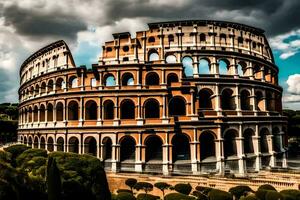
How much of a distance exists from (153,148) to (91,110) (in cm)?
958

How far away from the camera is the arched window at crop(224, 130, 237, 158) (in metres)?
32.9

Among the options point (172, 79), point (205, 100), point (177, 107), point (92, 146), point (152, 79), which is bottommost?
point (92, 146)

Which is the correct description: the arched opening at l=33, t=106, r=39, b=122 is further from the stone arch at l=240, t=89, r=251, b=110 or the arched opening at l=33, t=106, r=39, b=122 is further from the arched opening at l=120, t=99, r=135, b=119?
the stone arch at l=240, t=89, r=251, b=110

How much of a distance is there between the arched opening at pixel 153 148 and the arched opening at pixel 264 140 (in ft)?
46.0

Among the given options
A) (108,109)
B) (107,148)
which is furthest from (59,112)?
(107,148)

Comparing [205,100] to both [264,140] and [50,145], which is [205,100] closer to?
[264,140]

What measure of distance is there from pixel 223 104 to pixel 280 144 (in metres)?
10.3

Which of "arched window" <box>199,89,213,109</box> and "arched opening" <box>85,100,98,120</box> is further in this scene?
"arched window" <box>199,89,213,109</box>

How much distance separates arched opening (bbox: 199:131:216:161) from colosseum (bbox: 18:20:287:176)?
0.12 metres

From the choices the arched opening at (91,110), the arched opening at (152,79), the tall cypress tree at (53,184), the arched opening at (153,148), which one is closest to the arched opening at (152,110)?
the arched opening at (152,79)

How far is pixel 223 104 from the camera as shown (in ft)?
116

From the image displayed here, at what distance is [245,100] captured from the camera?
1415 inches

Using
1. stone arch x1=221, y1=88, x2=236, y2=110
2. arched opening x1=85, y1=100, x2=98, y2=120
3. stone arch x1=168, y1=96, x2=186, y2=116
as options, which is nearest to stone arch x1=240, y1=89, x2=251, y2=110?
stone arch x1=221, y1=88, x2=236, y2=110

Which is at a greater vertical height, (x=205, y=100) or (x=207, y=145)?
(x=205, y=100)
